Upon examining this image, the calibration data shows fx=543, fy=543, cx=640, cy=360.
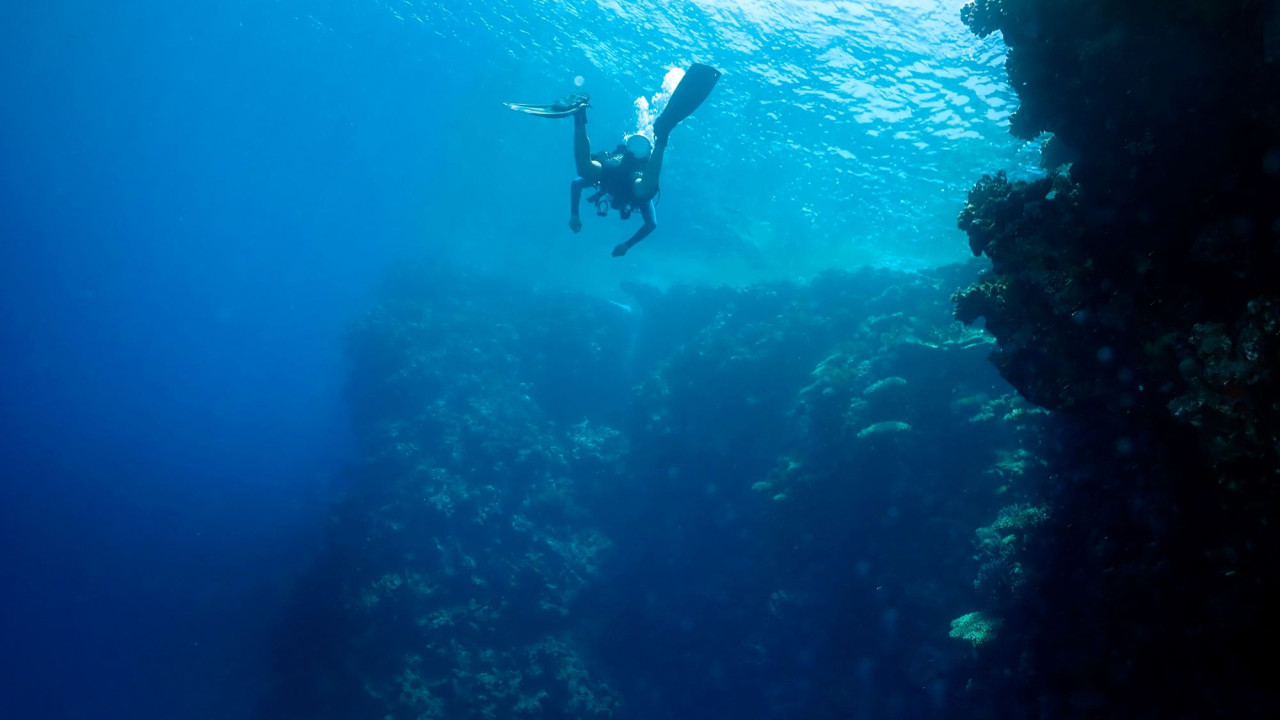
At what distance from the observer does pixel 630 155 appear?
10.4 meters

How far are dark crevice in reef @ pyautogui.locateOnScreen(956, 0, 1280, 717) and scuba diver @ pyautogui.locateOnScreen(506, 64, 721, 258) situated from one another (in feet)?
14.1

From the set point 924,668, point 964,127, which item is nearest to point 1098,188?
point 924,668

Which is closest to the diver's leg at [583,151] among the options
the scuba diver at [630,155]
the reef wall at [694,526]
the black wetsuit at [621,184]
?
the scuba diver at [630,155]

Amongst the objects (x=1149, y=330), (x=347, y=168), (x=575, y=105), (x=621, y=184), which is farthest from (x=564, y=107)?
(x=347, y=168)

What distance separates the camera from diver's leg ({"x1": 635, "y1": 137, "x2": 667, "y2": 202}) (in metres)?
9.64

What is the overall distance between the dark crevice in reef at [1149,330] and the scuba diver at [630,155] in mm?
4310

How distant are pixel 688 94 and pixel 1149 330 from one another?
24.6 feet

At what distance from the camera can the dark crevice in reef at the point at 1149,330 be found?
4188 millimetres

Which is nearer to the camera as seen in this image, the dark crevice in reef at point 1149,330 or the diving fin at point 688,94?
the dark crevice in reef at point 1149,330

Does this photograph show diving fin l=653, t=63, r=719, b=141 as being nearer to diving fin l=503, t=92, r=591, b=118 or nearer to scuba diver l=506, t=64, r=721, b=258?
scuba diver l=506, t=64, r=721, b=258

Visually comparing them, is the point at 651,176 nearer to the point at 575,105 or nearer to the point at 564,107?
the point at 575,105

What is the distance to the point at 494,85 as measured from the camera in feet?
101

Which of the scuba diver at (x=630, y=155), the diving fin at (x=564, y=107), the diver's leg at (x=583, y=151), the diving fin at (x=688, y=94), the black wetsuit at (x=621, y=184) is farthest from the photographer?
the black wetsuit at (x=621, y=184)

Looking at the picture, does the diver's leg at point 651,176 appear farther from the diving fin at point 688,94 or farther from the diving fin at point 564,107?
the diving fin at point 564,107
